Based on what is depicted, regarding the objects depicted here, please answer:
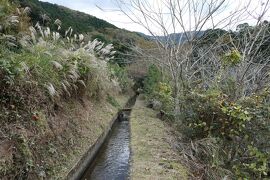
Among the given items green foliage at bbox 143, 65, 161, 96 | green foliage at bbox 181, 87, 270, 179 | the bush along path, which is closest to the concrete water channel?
the bush along path

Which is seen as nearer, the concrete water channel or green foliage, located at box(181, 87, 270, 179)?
green foliage, located at box(181, 87, 270, 179)

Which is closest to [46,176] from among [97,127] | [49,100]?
[49,100]

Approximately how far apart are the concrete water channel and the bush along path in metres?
0.36

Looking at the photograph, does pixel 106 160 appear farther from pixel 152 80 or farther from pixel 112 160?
pixel 152 80

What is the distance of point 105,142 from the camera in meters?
10.6

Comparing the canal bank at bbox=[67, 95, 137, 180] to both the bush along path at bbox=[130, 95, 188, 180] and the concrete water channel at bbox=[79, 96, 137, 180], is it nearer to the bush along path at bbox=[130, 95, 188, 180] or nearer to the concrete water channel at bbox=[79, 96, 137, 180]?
the concrete water channel at bbox=[79, 96, 137, 180]

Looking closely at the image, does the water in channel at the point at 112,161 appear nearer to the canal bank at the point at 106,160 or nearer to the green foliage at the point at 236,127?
the canal bank at the point at 106,160

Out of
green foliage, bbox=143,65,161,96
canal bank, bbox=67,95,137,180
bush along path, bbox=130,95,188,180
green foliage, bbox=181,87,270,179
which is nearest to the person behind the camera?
bush along path, bbox=130,95,188,180

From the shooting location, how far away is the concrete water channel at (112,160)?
7.30 m

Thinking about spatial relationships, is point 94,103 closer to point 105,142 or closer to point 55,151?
point 105,142

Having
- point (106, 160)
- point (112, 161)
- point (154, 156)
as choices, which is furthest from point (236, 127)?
point (106, 160)

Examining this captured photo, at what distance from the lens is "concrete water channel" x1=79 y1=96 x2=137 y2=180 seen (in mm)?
7298

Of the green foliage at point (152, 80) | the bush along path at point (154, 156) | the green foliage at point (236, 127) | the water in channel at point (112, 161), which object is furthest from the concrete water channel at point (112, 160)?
the green foliage at point (152, 80)

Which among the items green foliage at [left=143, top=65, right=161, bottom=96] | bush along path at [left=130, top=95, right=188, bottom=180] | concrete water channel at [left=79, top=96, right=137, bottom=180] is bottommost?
concrete water channel at [left=79, top=96, right=137, bottom=180]
